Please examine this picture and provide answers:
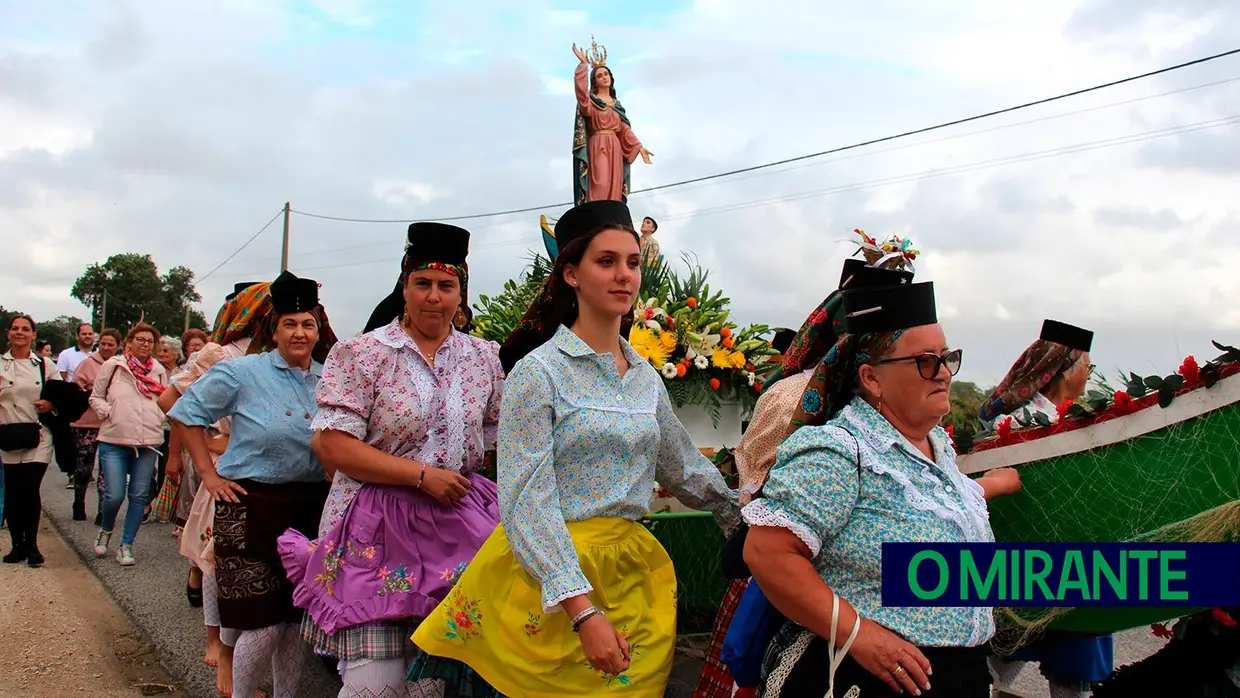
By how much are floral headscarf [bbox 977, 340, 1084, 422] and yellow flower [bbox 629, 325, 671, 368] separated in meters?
1.50

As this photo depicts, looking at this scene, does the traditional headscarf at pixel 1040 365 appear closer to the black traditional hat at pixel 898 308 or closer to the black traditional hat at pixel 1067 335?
the black traditional hat at pixel 1067 335

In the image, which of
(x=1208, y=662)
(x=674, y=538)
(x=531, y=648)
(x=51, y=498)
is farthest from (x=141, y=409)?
(x=1208, y=662)

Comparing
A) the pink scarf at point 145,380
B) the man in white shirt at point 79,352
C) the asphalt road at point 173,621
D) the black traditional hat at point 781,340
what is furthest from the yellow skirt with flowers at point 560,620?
the man in white shirt at point 79,352

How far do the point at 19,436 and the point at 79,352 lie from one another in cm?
490

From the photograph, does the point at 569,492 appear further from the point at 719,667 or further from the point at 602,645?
the point at 719,667

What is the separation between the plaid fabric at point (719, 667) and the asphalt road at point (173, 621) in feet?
5.20

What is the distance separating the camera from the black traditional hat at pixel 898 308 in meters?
2.09

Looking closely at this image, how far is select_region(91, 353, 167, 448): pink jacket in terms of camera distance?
7.72 meters

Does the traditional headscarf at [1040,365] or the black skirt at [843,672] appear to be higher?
the traditional headscarf at [1040,365]

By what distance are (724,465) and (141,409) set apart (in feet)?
18.8

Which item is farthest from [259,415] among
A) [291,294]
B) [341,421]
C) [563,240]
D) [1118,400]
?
[1118,400]

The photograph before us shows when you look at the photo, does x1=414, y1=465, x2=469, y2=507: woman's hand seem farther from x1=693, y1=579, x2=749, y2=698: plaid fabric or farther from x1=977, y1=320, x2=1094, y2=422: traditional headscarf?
x1=977, y1=320, x2=1094, y2=422: traditional headscarf

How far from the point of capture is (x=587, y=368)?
99.1 inches

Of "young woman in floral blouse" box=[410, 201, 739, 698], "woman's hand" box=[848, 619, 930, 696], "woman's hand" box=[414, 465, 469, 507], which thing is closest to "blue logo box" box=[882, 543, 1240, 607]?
"woman's hand" box=[848, 619, 930, 696]
